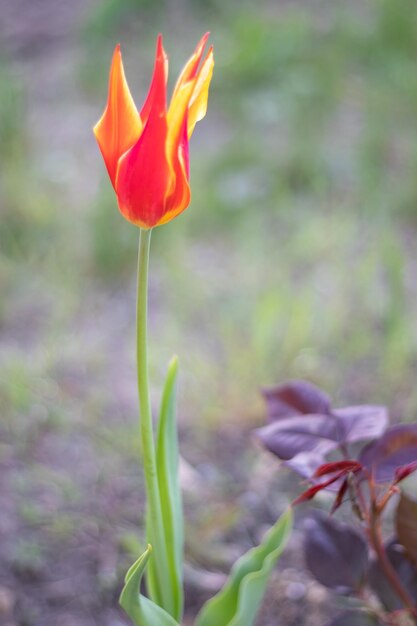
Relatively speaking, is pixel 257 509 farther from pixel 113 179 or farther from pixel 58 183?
pixel 58 183

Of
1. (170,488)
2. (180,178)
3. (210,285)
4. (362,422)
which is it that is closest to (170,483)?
(170,488)

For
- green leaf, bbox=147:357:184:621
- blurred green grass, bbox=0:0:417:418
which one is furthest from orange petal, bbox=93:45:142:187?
blurred green grass, bbox=0:0:417:418

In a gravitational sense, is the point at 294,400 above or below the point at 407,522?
above

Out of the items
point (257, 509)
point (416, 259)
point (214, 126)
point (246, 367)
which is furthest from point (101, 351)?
point (214, 126)

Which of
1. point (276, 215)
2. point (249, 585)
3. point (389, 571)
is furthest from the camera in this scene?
point (276, 215)

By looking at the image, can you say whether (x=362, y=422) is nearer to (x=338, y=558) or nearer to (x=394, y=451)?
(x=394, y=451)

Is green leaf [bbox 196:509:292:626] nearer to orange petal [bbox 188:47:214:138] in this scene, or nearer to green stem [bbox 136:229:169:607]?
green stem [bbox 136:229:169:607]

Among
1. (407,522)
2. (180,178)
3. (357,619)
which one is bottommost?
(357,619)
